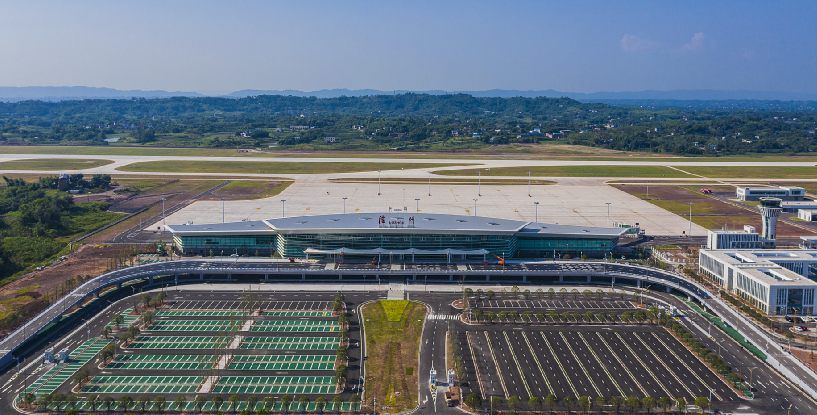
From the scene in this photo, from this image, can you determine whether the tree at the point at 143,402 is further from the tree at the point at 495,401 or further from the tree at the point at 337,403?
the tree at the point at 495,401

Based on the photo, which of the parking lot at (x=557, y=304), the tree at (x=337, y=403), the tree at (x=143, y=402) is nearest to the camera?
the tree at (x=337, y=403)

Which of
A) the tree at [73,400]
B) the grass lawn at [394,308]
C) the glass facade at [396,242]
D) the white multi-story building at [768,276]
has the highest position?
the glass facade at [396,242]

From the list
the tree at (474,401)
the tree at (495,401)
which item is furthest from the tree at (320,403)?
the tree at (495,401)

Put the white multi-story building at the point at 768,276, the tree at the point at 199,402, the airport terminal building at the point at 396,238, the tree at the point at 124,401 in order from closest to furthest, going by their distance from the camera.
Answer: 1. the tree at the point at 199,402
2. the tree at the point at 124,401
3. the white multi-story building at the point at 768,276
4. the airport terminal building at the point at 396,238

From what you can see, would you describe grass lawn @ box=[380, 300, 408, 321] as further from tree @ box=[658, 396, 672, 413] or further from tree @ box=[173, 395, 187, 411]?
tree @ box=[658, 396, 672, 413]

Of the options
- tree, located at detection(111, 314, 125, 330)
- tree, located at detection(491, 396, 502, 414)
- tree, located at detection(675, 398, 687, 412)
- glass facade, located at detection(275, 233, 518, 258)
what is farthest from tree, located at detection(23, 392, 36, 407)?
tree, located at detection(675, 398, 687, 412)

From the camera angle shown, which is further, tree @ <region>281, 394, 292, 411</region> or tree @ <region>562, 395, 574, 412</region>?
tree @ <region>562, 395, 574, 412</region>

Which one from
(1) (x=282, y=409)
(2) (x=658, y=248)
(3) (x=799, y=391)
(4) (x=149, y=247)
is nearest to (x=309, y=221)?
(4) (x=149, y=247)
